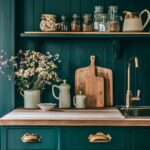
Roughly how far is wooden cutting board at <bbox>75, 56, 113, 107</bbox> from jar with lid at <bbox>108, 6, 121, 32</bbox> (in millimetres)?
350

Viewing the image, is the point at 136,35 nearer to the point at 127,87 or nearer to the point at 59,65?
the point at 127,87

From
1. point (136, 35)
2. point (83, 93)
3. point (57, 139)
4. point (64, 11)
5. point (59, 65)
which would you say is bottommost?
point (57, 139)

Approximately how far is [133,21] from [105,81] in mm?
510

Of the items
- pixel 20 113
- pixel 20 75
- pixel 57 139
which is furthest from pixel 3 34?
pixel 57 139

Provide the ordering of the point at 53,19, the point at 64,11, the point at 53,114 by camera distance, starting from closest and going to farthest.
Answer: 1. the point at 53,114
2. the point at 53,19
3. the point at 64,11

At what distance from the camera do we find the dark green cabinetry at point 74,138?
2.30 metres

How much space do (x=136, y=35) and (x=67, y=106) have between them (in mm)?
725

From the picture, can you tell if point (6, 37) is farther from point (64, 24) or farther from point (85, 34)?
point (85, 34)

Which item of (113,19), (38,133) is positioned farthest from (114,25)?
(38,133)

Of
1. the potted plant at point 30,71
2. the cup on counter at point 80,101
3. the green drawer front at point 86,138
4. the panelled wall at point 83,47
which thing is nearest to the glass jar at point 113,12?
the panelled wall at point 83,47

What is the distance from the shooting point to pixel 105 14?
9.11 feet

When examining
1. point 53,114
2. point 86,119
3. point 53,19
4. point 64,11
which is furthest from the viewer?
point 64,11

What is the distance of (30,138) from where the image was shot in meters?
2.30

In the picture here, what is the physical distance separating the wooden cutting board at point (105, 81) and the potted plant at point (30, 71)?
0.51 ft
